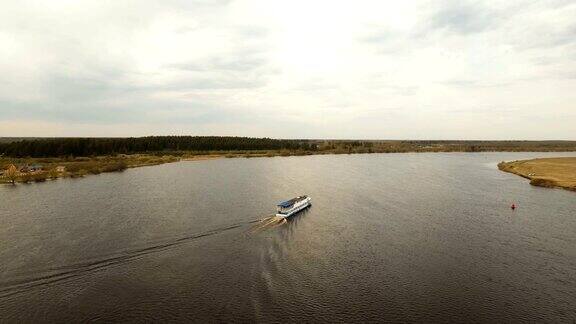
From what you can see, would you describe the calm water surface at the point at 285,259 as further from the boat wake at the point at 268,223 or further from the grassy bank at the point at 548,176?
the grassy bank at the point at 548,176

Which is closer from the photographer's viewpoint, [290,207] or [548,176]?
[290,207]

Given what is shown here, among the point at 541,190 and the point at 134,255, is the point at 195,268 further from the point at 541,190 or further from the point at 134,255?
the point at 541,190

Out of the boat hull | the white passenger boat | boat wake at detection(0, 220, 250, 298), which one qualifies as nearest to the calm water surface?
boat wake at detection(0, 220, 250, 298)

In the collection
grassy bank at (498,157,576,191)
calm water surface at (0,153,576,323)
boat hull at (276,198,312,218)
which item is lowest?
calm water surface at (0,153,576,323)

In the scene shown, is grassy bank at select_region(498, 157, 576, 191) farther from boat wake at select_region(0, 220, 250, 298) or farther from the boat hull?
boat wake at select_region(0, 220, 250, 298)

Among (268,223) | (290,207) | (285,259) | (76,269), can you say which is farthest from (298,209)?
(76,269)

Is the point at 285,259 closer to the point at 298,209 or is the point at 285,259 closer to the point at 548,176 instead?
the point at 298,209

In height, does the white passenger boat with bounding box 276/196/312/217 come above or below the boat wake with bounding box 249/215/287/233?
above

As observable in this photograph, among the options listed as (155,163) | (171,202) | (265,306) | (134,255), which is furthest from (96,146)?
(265,306)
